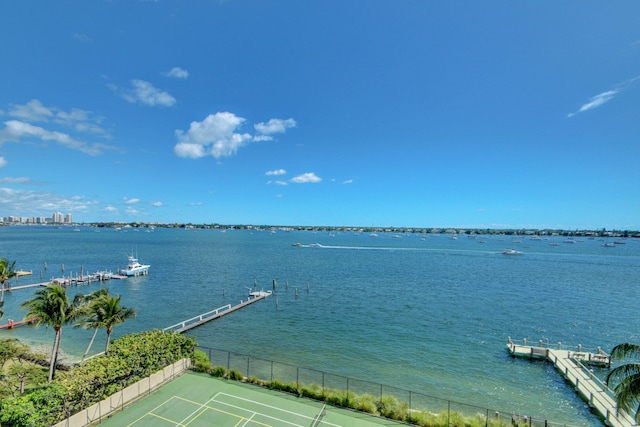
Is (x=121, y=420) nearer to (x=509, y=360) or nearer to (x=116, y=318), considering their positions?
(x=116, y=318)

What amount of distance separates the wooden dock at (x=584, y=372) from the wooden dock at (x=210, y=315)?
113 ft

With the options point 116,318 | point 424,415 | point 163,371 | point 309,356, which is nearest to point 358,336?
point 309,356

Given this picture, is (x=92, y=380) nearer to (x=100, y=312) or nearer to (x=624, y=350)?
(x=100, y=312)

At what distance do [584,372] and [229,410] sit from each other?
29655mm

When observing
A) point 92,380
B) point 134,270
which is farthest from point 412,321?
point 134,270

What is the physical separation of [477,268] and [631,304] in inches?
1498

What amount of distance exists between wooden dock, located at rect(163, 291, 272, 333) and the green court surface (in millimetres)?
15525

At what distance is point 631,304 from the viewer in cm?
4994

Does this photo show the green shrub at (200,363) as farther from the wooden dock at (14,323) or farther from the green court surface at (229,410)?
the wooden dock at (14,323)

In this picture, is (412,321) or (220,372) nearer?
(220,372)

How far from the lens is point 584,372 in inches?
1081

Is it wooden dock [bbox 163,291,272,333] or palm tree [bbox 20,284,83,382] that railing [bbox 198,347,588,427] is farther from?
palm tree [bbox 20,284,83,382]

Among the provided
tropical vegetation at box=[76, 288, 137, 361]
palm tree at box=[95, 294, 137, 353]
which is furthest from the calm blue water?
palm tree at box=[95, 294, 137, 353]

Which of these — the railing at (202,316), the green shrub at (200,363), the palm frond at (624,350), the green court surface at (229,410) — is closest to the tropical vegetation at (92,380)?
the green shrub at (200,363)
